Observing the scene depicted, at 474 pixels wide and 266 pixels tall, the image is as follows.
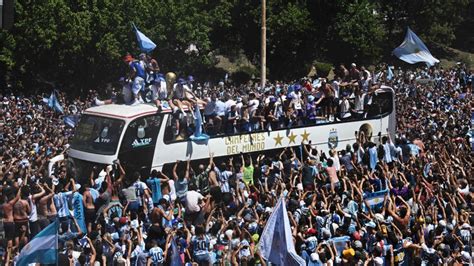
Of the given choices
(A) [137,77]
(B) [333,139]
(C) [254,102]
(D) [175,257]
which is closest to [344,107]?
(B) [333,139]

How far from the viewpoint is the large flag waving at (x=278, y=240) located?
9930 millimetres

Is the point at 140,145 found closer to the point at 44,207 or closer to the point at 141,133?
the point at 141,133

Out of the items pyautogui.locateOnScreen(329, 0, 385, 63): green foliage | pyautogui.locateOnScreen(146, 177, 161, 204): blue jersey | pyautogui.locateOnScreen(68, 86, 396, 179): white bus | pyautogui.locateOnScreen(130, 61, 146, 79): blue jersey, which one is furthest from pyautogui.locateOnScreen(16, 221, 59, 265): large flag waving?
pyautogui.locateOnScreen(329, 0, 385, 63): green foliage

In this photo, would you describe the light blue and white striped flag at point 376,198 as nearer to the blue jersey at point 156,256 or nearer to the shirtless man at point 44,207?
the blue jersey at point 156,256

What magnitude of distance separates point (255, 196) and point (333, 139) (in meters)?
5.68

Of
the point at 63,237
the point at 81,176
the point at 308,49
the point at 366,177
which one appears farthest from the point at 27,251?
the point at 308,49

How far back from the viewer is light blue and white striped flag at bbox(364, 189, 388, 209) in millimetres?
13883

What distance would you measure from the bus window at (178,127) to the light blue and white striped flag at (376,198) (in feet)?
13.3

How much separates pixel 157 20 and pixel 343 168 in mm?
21772

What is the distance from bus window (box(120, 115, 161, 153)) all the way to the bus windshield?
0.17 meters

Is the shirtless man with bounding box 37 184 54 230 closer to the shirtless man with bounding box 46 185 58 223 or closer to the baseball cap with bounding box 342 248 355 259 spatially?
the shirtless man with bounding box 46 185 58 223

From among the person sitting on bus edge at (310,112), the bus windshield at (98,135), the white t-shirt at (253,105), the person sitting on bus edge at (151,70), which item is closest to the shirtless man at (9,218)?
the bus windshield at (98,135)

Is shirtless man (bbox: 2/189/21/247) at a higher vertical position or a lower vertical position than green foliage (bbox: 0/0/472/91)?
higher

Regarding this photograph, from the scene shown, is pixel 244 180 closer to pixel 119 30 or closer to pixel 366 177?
pixel 366 177
